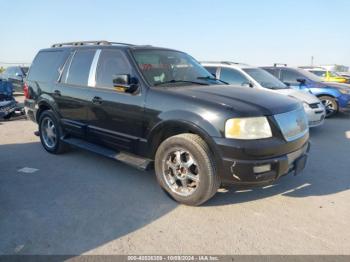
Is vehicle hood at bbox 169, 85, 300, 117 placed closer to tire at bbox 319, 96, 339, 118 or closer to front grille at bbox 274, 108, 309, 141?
front grille at bbox 274, 108, 309, 141

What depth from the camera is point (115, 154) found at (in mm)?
4527

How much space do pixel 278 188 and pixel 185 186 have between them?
4.48 ft

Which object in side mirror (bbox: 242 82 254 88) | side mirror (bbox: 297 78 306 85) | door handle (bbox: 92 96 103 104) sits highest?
door handle (bbox: 92 96 103 104)

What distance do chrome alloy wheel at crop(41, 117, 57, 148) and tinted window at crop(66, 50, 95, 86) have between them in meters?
1.04

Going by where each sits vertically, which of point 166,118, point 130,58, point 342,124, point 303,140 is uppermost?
point 130,58

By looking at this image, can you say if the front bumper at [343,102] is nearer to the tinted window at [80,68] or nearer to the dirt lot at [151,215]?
the dirt lot at [151,215]

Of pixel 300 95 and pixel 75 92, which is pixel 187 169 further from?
pixel 300 95

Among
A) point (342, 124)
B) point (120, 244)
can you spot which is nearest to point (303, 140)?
point (120, 244)

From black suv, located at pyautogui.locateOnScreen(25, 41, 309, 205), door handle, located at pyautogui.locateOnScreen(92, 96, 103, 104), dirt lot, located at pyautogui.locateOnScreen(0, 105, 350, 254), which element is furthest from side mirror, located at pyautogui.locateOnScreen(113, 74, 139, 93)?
dirt lot, located at pyautogui.locateOnScreen(0, 105, 350, 254)

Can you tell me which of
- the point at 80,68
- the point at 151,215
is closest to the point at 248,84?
the point at 80,68

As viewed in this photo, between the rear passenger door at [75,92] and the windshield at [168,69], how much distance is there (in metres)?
1.00

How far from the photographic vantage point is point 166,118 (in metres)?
3.76

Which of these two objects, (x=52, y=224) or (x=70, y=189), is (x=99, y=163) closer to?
(x=70, y=189)

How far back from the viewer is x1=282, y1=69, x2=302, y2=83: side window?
9930mm
